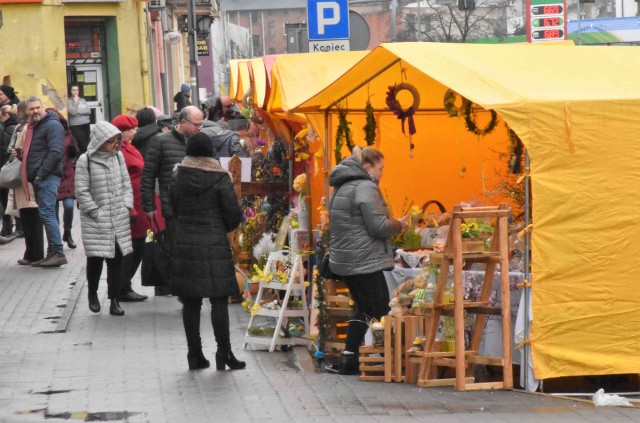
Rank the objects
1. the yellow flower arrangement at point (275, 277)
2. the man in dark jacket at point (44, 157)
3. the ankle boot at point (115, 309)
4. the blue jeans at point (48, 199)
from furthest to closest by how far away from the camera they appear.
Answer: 1. the blue jeans at point (48, 199)
2. the man in dark jacket at point (44, 157)
3. the ankle boot at point (115, 309)
4. the yellow flower arrangement at point (275, 277)

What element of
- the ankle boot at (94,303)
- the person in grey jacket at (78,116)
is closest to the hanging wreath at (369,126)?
the ankle boot at (94,303)

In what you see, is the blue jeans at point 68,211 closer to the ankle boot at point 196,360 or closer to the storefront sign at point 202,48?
the ankle boot at point 196,360

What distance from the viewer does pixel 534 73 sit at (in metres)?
9.46

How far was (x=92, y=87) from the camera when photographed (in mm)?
31203

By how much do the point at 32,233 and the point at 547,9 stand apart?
8.84m

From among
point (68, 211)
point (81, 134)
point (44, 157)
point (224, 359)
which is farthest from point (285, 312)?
point (81, 134)

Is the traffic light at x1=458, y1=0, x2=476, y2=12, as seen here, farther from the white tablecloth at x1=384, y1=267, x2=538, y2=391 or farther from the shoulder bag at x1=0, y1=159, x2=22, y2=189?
the white tablecloth at x1=384, y1=267, x2=538, y2=391

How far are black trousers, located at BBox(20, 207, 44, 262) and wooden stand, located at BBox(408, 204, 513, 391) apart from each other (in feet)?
24.4

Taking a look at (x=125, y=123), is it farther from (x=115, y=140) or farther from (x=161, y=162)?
(x=161, y=162)

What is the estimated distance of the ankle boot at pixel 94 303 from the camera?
1302 centimetres

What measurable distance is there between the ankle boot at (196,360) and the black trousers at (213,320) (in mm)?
80

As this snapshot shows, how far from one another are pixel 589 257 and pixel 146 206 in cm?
498

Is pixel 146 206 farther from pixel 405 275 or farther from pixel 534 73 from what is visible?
pixel 534 73

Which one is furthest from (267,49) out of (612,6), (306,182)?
(306,182)
